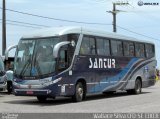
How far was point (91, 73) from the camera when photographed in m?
22.7

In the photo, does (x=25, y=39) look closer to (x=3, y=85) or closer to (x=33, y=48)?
(x=33, y=48)

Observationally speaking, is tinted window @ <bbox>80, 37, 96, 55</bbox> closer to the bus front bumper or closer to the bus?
the bus

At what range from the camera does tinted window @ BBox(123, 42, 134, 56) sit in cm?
2677

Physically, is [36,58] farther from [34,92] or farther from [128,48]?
[128,48]

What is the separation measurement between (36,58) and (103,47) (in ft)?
16.2

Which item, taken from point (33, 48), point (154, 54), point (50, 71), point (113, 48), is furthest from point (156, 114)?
point (154, 54)

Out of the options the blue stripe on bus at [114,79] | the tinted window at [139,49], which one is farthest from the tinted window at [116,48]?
the tinted window at [139,49]

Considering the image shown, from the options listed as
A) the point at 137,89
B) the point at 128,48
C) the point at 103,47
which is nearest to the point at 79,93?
the point at 103,47

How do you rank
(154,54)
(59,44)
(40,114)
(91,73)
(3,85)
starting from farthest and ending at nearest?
1. (154,54)
2. (3,85)
3. (91,73)
4. (59,44)
5. (40,114)

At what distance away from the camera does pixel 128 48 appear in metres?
27.2

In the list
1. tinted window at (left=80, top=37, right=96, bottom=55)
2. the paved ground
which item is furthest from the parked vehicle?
tinted window at (left=80, top=37, right=96, bottom=55)

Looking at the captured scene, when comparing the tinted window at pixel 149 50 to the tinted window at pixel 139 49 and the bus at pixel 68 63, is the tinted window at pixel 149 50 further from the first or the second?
the bus at pixel 68 63

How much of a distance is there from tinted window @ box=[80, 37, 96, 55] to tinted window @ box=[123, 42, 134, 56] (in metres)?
4.17

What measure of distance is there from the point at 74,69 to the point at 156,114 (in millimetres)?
6091
